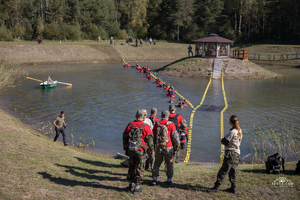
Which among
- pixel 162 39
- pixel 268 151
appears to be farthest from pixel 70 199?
pixel 162 39

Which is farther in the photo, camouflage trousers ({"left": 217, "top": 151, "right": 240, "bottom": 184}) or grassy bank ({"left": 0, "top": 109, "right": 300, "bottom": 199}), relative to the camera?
camouflage trousers ({"left": 217, "top": 151, "right": 240, "bottom": 184})

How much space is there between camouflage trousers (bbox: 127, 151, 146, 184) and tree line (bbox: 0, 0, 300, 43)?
70.9 meters

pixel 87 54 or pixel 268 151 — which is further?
pixel 87 54

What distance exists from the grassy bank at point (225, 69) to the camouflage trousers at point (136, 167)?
32875 mm

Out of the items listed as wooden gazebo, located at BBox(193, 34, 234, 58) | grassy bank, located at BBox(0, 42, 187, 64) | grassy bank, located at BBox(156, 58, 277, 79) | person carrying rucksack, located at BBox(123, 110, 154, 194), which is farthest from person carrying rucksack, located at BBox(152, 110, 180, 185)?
grassy bank, located at BBox(0, 42, 187, 64)

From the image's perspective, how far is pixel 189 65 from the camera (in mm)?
42156

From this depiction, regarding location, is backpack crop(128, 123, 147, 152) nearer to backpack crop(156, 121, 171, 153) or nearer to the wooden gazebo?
backpack crop(156, 121, 171, 153)

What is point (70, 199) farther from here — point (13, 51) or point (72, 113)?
point (13, 51)

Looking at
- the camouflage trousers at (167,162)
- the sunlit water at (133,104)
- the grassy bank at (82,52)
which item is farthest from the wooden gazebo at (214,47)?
the camouflage trousers at (167,162)

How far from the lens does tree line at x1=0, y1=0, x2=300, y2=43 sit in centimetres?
7438

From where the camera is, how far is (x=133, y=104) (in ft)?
77.4

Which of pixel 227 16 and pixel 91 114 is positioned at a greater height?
pixel 227 16

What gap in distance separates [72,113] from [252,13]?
7602 cm

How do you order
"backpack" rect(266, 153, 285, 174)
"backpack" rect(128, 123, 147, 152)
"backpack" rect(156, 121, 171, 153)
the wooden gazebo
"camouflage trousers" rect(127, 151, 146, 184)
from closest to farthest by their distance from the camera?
"backpack" rect(128, 123, 147, 152) < "camouflage trousers" rect(127, 151, 146, 184) < "backpack" rect(156, 121, 171, 153) < "backpack" rect(266, 153, 285, 174) < the wooden gazebo
